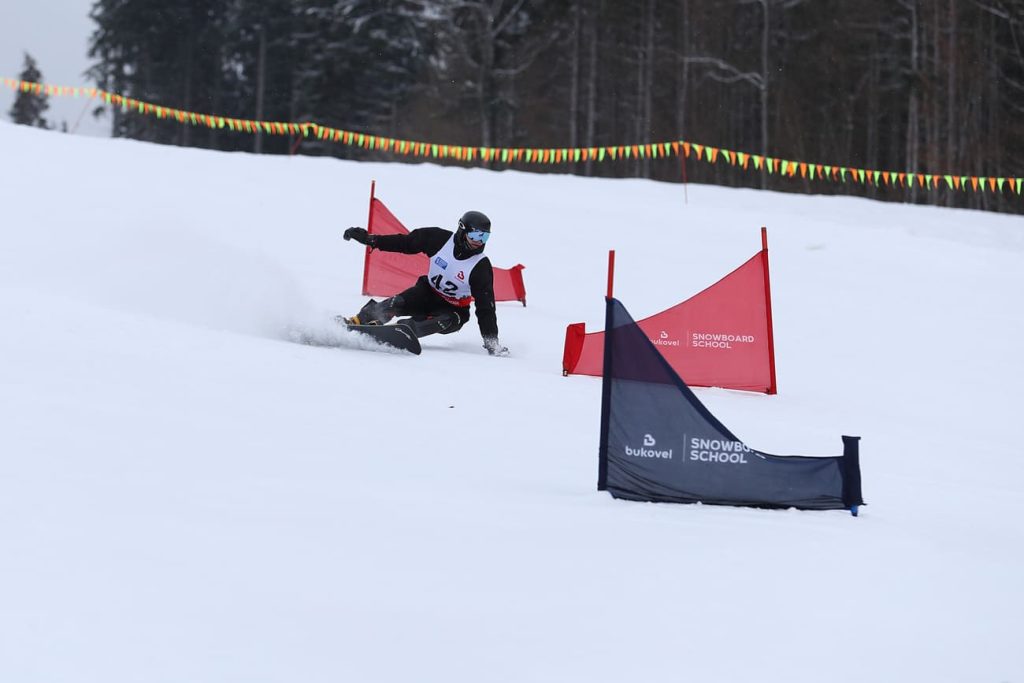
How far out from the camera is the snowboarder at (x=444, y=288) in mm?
9594

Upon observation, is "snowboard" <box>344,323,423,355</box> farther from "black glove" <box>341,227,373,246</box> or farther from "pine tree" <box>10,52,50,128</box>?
"pine tree" <box>10,52,50,128</box>

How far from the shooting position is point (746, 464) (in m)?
5.06

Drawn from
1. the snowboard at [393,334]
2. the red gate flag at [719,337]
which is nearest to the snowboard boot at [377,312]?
the snowboard at [393,334]

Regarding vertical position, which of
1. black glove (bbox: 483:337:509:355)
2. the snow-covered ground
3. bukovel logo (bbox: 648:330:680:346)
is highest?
bukovel logo (bbox: 648:330:680:346)

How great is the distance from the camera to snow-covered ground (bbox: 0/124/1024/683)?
3.50 metres

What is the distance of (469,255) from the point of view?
9.65 metres

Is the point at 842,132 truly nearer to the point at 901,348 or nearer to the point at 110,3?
the point at 901,348

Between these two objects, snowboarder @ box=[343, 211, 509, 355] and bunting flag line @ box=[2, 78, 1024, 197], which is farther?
bunting flag line @ box=[2, 78, 1024, 197]

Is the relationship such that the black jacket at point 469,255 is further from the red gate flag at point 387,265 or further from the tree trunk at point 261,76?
the tree trunk at point 261,76

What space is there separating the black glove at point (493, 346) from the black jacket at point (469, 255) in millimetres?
39

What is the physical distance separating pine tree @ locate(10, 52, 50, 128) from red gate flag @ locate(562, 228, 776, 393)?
6091 cm

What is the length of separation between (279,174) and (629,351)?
53.5ft

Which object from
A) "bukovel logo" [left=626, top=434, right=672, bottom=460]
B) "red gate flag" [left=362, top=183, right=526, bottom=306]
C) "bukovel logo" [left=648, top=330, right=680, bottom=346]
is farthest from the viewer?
"red gate flag" [left=362, top=183, right=526, bottom=306]

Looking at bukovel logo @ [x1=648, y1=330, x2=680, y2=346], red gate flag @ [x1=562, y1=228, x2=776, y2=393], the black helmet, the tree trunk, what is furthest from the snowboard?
the tree trunk
